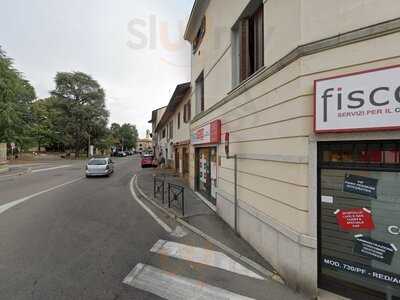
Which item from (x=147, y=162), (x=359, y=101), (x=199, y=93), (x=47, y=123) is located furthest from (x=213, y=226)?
(x=47, y=123)

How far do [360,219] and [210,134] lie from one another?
638cm

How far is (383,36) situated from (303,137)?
1614 millimetres

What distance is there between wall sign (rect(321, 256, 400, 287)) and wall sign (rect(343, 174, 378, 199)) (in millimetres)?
1006

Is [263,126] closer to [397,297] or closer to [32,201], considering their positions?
[397,297]

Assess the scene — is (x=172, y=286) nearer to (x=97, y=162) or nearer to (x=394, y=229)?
(x=394, y=229)

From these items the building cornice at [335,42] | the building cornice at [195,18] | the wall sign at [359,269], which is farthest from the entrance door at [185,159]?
the wall sign at [359,269]

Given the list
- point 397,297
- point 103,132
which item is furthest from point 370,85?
point 103,132

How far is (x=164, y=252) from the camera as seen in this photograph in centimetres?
578

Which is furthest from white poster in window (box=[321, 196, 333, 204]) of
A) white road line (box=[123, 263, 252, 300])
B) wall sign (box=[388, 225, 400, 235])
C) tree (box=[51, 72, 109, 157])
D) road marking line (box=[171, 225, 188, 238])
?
tree (box=[51, 72, 109, 157])

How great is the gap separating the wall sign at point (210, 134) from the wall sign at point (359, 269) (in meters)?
5.36

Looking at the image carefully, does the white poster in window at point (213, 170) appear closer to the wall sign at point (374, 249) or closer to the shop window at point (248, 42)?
the shop window at point (248, 42)

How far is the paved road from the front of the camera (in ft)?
13.7

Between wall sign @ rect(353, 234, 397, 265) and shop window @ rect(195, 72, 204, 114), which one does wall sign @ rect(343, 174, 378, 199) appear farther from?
shop window @ rect(195, 72, 204, 114)

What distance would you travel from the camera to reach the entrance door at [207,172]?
1029 centimetres
